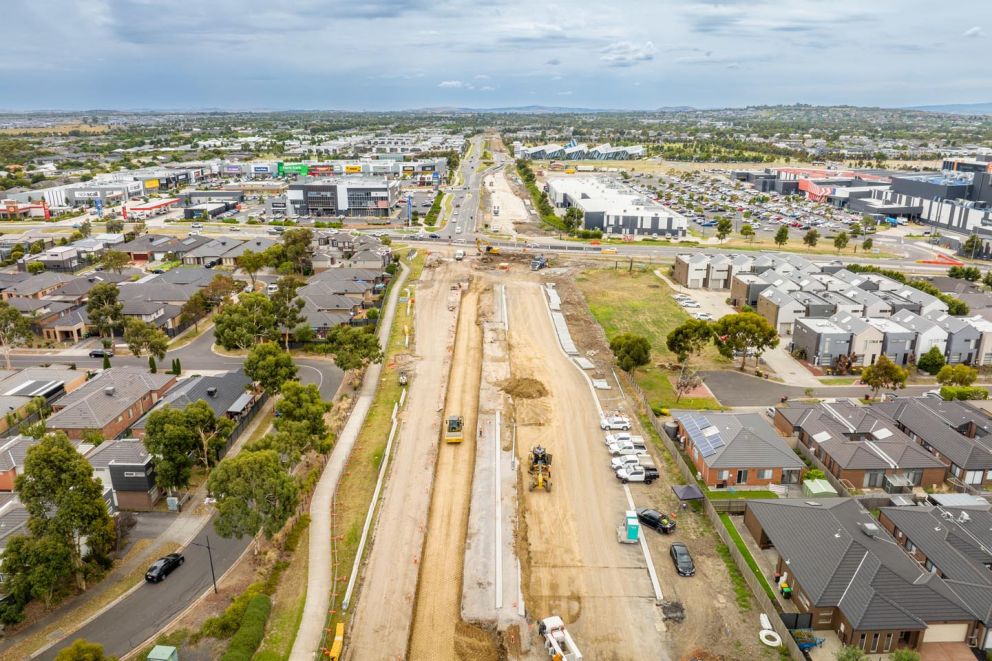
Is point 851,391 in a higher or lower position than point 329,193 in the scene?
lower


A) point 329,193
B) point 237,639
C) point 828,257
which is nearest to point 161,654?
point 237,639

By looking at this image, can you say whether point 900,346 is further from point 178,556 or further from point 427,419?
point 178,556

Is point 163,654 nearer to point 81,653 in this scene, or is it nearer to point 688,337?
point 81,653

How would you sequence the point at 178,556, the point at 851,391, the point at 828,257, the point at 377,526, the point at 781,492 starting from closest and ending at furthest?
the point at 178,556, the point at 377,526, the point at 781,492, the point at 851,391, the point at 828,257

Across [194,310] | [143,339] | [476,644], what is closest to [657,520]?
[476,644]

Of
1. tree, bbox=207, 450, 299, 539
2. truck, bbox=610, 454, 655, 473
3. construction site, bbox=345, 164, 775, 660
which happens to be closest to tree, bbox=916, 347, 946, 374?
construction site, bbox=345, 164, 775, 660

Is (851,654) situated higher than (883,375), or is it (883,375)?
(883,375)
